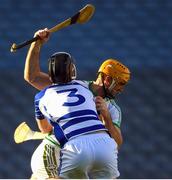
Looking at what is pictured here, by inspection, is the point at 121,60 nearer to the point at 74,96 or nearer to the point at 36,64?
the point at 36,64

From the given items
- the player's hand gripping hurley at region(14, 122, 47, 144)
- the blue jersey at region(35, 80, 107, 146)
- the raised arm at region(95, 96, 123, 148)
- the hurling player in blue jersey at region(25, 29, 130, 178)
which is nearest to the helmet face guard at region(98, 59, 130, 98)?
the hurling player in blue jersey at region(25, 29, 130, 178)

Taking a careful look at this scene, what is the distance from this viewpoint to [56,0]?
28.0 feet

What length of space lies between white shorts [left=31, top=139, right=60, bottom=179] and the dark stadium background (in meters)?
2.84

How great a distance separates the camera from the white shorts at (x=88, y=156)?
172 inches

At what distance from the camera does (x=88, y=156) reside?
4.37 metres

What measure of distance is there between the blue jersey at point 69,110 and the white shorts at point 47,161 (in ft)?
1.19

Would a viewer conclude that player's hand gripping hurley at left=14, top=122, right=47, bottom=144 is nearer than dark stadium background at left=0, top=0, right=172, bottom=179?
Yes

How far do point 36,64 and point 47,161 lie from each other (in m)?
0.48

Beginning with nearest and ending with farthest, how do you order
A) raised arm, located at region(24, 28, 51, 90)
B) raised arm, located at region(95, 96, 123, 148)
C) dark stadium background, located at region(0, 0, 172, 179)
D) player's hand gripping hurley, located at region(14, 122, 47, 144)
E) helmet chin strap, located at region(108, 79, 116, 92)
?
raised arm, located at region(95, 96, 123, 148) → raised arm, located at region(24, 28, 51, 90) → helmet chin strap, located at region(108, 79, 116, 92) → player's hand gripping hurley, located at region(14, 122, 47, 144) → dark stadium background, located at region(0, 0, 172, 179)

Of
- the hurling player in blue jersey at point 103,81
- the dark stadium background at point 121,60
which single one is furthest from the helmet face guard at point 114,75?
the dark stadium background at point 121,60

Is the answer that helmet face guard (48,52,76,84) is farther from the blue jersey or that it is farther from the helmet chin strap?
the helmet chin strap

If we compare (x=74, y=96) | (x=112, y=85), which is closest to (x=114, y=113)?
(x=112, y=85)

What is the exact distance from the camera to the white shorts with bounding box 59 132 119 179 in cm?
438

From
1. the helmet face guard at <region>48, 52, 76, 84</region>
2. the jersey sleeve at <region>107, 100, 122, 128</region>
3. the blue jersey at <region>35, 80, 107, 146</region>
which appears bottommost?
the jersey sleeve at <region>107, 100, 122, 128</region>
